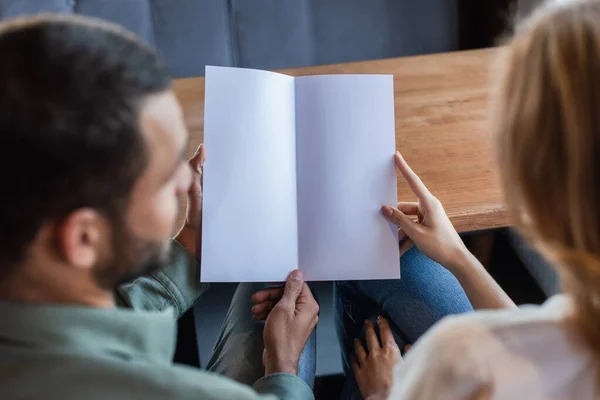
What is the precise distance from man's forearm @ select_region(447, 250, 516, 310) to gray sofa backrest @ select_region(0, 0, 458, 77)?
965mm

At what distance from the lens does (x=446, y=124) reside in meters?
0.99

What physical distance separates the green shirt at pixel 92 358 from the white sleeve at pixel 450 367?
144 mm

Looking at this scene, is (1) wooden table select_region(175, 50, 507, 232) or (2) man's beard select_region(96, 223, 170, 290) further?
(1) wooden table select_region(175, 50, 507, 232)

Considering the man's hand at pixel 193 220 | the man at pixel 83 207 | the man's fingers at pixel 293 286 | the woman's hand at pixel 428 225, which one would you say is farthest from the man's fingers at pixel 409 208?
the man at pixel 83 207

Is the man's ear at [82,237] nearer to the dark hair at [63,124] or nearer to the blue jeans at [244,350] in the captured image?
the dark hair at [63,124]

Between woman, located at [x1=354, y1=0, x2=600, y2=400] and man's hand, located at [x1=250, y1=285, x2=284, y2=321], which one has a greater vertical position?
woman, located at [x1=354, y1=0, x2=600, y2=400]

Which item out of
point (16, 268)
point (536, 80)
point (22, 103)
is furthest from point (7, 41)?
point (536, 80)

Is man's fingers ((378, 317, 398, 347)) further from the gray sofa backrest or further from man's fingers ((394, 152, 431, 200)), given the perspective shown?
the gray sofa backrest

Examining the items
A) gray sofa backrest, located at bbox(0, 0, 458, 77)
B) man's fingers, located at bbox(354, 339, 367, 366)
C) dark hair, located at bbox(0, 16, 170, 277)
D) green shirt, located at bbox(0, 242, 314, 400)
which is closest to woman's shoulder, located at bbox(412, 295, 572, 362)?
green shirt, located at bbox(0, 242, 314, 400)

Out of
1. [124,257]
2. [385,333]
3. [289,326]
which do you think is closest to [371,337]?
[385,333]

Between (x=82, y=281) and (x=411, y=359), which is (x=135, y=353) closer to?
(x=82, y=281)

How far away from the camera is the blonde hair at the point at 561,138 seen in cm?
43

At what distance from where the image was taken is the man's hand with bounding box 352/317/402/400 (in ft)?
2.70

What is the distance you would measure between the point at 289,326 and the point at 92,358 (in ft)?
1.33
